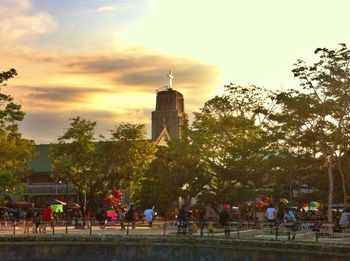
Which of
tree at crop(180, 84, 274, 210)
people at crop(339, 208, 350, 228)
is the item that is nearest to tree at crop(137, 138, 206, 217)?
tree at crop(180, 84, 274, 210)

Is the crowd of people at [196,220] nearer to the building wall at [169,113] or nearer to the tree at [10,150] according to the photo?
the tree at [10,150]

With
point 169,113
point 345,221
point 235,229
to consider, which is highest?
point 169,113

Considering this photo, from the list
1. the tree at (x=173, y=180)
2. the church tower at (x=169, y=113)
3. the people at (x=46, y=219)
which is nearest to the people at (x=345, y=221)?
the tree at (x=173, y=180)


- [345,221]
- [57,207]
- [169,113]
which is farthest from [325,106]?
[169,113]

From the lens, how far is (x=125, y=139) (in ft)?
219

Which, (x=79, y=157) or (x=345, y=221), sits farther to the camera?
(x=79, y=157)

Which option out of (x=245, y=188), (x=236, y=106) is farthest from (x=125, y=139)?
(x=245, y=188)

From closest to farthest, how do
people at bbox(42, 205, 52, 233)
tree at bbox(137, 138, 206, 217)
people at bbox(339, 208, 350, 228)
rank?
1. people at bbox(339, 208, 350, 228)
2. people at bbox(42, 205, 52, 233)
3. tree at bbox(137, 138, 206, 217)

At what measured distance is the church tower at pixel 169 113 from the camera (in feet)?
407

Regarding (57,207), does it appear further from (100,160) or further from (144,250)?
(144,250)

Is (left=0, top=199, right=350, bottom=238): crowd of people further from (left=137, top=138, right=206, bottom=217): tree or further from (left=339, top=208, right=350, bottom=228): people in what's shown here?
(left=137, top=138, right=206, bottom=217): tree

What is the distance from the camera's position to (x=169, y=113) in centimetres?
12488

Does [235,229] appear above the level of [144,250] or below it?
above

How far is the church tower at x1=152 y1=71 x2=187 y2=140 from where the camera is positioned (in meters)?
124
